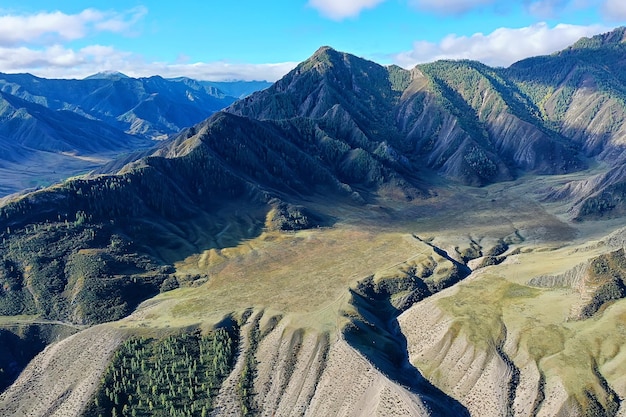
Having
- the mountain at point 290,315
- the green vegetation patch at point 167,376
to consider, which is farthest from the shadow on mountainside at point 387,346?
the green vegetation patch at point 167,376

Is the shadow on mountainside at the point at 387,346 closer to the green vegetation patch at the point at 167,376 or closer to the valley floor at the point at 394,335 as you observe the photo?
the valley floor at the point at 394,335

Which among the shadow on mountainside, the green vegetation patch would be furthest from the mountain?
the shadow on mountainside

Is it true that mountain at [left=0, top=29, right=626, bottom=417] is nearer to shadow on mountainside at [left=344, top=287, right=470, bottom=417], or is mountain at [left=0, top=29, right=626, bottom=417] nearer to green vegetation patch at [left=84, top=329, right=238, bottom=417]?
green vegetation patch at [left=84, top=329, right=238, bottom=417]

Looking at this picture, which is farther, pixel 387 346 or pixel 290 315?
pixel 290 315

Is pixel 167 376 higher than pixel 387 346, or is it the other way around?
pixel 387 346

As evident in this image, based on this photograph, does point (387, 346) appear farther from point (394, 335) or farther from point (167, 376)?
point (167, 376)

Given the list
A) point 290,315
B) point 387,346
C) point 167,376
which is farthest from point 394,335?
point 167,376

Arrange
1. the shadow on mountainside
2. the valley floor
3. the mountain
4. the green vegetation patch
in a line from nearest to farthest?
the valley floor → the shadow on mountainside → the mountain → the green vegetation patch

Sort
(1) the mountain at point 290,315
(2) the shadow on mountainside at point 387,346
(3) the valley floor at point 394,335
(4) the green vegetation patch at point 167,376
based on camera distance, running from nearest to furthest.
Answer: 1. (3) the valley floor at point 394,335
2. (2) the shadow on mountainside at point 387,346
3. (1) the mountain at point 290,315
4. (4) the green vegetation patch at point 167,376
